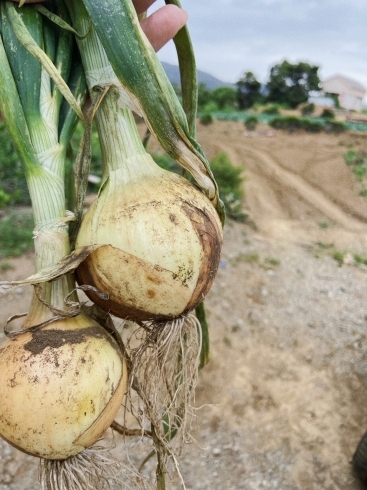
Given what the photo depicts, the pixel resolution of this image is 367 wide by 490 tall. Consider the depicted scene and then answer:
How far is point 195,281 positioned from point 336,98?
28.8 m

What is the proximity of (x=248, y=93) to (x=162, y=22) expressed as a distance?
2542 centimetres

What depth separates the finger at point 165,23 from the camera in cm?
104

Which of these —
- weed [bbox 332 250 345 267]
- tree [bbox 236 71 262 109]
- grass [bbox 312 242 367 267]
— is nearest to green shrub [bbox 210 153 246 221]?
grass [bbox 312 242 367 267]

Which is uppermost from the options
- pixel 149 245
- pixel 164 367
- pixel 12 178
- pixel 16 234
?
pixel 149 245

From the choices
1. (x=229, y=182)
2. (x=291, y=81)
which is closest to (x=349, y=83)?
(x=291, y=81)

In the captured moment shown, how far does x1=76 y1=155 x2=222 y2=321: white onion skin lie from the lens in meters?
0.74

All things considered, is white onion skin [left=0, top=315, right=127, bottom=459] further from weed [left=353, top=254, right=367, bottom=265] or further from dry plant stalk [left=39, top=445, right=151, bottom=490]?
weed [left=353, top=254, right=367, bottom=265]

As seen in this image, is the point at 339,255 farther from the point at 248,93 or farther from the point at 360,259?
the point at 248,93

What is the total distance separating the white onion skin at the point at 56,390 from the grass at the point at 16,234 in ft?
9.43

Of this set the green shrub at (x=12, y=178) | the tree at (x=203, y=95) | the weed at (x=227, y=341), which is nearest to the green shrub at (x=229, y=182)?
the green shrub at (x=12, y=178)

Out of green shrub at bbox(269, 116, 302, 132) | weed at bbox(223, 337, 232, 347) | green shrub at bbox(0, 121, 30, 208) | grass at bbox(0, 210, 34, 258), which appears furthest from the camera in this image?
green shrub at bbox(269, 116, 302, 132)

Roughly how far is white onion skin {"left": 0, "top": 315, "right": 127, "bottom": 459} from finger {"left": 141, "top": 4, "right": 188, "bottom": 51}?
719 millimetres

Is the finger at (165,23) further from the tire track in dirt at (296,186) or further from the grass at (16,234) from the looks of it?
the tire track in dirt at (296,186)

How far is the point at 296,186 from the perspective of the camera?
27.0 feet
